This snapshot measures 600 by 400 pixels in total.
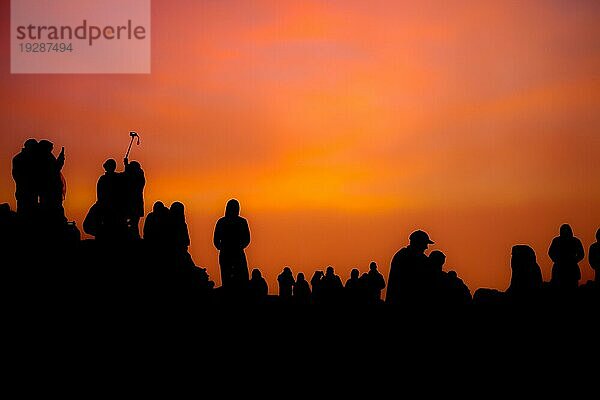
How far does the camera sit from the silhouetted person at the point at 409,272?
12.0 metres

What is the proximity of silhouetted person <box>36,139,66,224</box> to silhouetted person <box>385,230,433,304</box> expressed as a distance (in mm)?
7217

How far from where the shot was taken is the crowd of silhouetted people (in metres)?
13.8

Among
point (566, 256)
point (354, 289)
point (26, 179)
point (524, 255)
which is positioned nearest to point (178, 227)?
point (26, 179)

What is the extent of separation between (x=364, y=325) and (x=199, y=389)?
437 centimetres

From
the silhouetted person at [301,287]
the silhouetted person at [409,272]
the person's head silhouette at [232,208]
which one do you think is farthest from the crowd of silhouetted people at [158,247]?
the silhouetted person at [301,287]

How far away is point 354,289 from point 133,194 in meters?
5.47

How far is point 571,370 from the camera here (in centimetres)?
1055

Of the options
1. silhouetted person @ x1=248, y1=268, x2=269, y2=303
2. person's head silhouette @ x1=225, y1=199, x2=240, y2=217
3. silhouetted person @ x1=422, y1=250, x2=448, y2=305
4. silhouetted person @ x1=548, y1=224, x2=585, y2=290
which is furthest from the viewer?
silhouetted person @ x1=548, y1=224, x2=585, y2=290

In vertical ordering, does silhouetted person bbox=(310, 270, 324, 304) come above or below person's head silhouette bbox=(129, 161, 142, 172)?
below

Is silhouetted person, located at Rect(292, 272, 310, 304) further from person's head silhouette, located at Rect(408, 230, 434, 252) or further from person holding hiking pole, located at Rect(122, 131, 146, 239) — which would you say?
person's head silhouette, located at Rect(408, 230, 434, 252)

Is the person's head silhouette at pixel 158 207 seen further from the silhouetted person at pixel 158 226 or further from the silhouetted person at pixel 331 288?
the silhouetted person at pixel 331 288

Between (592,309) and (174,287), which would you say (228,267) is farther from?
(592,309)

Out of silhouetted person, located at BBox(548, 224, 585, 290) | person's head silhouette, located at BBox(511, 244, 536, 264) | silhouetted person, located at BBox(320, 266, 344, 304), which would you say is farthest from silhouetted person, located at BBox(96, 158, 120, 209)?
silhouetted person, located at BBox(548, 224, 585, 290)

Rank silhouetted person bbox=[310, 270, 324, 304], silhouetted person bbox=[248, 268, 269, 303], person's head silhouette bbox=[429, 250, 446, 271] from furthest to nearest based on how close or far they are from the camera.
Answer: silhouetted person bbox=[310, 270, 324, 304] → silhouetted person bbox=[248, 268, 269, 303] → person's head silhouette bbox=[429, 250, 446, 271]
